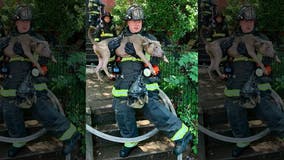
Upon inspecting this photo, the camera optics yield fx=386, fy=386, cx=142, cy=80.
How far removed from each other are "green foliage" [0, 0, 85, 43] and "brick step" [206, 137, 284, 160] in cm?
115

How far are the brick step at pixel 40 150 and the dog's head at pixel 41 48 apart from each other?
1.65 feet

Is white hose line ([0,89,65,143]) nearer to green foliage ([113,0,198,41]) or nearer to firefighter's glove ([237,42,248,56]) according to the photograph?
green foliage ([113,0,198,41])

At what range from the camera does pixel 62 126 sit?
2.36 meters

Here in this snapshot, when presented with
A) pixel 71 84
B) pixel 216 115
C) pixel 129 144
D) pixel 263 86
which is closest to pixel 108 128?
pixel 129 144

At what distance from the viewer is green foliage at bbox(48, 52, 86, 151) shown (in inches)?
92.3

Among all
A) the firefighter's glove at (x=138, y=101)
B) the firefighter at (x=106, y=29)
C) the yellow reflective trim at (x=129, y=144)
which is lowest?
the yellow reflective trim at (x=129, y=144)

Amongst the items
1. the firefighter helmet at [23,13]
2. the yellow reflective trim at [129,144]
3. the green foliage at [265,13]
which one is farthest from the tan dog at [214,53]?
the firefighter helmet at [23,13]

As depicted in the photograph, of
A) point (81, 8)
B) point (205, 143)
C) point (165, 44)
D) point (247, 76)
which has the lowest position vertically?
point (205, 143)

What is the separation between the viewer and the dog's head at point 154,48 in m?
2.47

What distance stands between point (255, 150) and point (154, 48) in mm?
915

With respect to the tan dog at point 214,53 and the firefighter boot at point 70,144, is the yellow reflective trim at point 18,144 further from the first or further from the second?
the tan dog at point 214,53

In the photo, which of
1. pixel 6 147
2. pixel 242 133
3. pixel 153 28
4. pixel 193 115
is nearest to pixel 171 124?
pixel 193 115

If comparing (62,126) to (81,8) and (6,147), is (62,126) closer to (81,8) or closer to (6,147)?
(6,147)

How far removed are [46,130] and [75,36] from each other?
1.95ft
